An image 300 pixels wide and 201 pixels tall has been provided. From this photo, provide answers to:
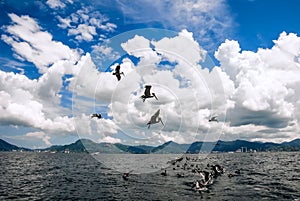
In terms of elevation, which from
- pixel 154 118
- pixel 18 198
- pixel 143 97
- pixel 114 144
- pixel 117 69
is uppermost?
pixel 117 69

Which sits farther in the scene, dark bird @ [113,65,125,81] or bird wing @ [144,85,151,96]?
dark bird @ [113,65,125,81]

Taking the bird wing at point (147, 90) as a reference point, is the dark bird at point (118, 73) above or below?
above

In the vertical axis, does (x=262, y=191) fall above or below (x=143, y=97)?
below

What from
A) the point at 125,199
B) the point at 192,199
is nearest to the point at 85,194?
the point at 125,199

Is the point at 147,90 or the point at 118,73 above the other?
the point at 118,73

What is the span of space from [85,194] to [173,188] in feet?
48.7

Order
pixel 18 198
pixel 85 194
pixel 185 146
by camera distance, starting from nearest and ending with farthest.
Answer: pixel 185 146 → pixel 18 198 → pixel 85 194

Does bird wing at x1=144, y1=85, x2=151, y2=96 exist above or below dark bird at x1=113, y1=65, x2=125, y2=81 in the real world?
below

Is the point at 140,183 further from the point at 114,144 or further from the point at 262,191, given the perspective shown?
the point at 114,144

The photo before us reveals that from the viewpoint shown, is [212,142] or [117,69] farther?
[212,142]

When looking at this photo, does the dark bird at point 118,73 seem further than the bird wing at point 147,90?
Yes

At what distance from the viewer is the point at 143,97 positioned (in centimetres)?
2216

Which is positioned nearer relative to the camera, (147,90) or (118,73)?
(147,90)

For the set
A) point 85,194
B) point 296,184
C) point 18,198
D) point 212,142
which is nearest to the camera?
point 212,142
